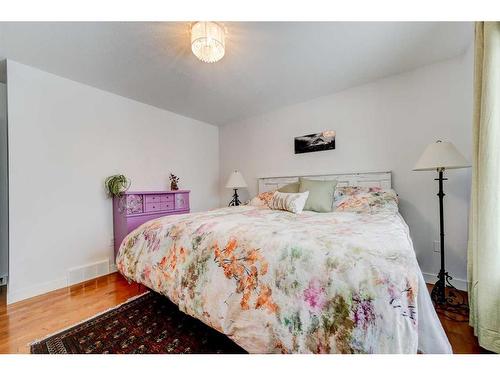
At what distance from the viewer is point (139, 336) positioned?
1430mm

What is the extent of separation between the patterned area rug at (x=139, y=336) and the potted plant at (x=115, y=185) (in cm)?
139

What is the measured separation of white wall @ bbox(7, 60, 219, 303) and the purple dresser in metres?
0.15

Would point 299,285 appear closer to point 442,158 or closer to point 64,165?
point 442,158

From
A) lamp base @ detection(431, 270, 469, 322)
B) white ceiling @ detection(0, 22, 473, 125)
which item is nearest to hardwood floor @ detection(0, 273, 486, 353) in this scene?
lamp base @ detection(431, 270, 469, 322)

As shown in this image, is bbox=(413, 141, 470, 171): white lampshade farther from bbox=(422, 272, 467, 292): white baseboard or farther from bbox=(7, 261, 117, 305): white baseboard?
bbox=(7, 261, 117, 305): white baseboard

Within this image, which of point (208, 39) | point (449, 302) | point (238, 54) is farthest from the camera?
point (238, 54)

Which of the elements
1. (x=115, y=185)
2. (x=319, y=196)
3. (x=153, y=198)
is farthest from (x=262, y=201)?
(x=115, y=185)

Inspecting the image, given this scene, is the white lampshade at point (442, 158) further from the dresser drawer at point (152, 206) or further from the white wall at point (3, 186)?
the white wall at point (3, 186)

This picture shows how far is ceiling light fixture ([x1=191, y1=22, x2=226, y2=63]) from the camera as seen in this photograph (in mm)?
1533

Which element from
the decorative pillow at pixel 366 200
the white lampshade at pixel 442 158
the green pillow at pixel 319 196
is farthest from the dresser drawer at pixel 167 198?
the white lampshade at pixel 442 158

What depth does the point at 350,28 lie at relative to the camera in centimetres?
169

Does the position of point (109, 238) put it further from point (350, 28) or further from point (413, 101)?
point (413, 101)

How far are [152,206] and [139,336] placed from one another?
167 centimetres
